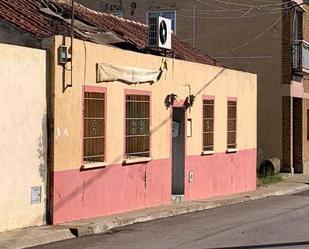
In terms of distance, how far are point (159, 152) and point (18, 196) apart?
5.44 meters

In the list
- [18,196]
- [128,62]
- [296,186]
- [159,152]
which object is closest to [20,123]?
[18,196]

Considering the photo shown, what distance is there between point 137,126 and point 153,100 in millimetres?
886

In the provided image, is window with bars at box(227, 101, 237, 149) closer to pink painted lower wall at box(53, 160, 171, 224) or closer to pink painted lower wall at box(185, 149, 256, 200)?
pink painted lower wall at box(185, 149, 256, 200)

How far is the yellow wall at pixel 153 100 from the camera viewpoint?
1277 cm

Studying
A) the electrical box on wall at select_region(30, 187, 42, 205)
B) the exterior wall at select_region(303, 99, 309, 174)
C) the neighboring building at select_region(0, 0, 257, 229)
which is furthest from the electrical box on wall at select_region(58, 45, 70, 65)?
the exterior wall at select_region(303, 99, 309, 174)

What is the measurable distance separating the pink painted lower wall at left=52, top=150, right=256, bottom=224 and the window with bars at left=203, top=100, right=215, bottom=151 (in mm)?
372

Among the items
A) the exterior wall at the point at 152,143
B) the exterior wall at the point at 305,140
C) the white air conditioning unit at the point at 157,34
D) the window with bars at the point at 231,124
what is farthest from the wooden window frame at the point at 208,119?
the exterior wall at the point at 305,140

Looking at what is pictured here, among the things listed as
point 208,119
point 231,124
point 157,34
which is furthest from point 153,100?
point 231,124

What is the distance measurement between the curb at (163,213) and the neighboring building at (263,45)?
544cm

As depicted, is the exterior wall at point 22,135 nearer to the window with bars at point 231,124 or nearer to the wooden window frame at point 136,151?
the wooden window frame at point 136,151

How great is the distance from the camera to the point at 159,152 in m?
16.5

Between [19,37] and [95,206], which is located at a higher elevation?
[19,37]

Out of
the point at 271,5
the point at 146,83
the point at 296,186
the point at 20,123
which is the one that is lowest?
the point at 296,186

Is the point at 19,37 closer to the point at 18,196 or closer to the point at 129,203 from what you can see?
the point at 18,196
